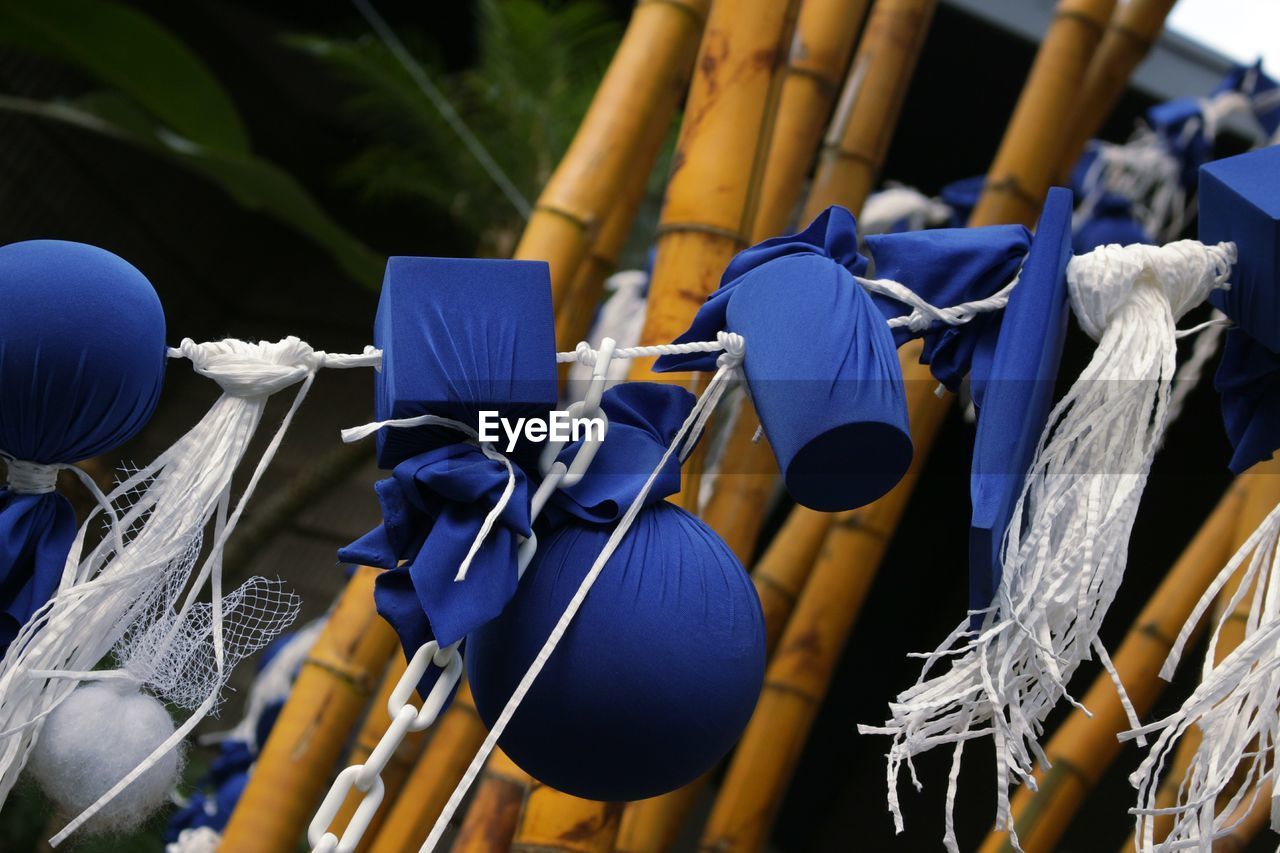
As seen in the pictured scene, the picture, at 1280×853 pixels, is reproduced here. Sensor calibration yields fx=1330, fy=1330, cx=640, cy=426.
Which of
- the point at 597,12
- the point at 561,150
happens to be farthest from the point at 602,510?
the point at 597,12

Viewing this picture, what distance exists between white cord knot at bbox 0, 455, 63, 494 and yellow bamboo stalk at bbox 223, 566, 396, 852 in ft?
1.28

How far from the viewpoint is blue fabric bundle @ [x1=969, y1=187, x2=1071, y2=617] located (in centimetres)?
64

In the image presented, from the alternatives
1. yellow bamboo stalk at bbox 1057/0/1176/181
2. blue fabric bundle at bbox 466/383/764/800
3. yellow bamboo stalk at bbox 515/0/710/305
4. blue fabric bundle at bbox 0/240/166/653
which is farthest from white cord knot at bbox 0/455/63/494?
yellow bamboo stalk at bbox 1057/0/1176/181

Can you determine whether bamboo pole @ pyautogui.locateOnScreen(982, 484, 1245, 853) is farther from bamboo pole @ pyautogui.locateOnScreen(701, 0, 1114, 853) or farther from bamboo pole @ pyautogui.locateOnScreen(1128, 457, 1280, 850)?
bamboo pole @ pyautogui.locateOnScreen(701, 0, 1114, 853)

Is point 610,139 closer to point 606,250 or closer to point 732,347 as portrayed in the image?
point 606,250

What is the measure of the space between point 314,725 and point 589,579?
51 centimetres

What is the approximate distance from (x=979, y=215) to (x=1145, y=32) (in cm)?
33

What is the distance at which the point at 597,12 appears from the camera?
2.38 metres

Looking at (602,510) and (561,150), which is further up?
(561,150)

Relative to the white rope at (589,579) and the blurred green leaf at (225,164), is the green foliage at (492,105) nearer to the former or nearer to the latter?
the blurred green leaf at (225,164)

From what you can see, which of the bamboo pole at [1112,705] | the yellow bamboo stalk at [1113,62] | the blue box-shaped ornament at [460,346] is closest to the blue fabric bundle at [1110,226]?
the yellow bamboo stalk at [1113,62]

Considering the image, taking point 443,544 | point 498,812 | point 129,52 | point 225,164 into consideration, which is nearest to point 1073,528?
point 443,544

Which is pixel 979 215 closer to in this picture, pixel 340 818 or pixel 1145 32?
pixel 1145 32

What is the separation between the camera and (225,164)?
165 centimetres
